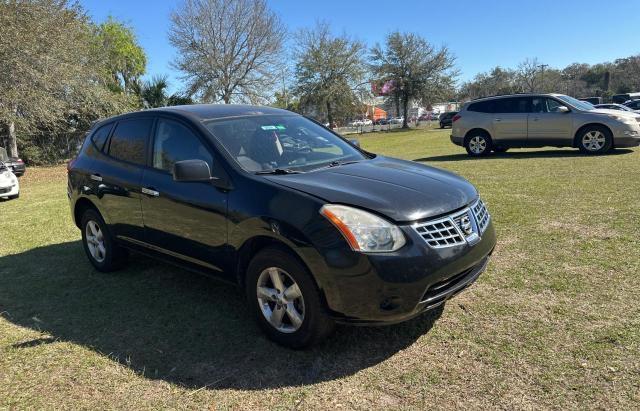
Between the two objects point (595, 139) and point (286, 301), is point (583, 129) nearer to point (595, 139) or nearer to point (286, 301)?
point (595, 139)

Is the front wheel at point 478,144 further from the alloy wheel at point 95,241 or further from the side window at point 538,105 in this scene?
the alloy wheel at point 95,241

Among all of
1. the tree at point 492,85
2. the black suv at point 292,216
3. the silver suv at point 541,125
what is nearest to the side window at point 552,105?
the silver suv at point 541,125

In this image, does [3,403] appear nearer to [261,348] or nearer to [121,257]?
[261,348]

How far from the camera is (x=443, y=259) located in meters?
2.96

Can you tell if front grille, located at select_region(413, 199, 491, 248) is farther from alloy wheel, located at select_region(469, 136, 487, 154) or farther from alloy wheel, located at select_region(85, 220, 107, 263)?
alloy wheel, located at select_region(469, 136, 487, 154)

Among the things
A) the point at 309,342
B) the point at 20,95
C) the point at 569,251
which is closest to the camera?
the point at 309,342

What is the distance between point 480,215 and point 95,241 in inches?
157

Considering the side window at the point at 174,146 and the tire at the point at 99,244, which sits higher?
the side window at the point at 174,146

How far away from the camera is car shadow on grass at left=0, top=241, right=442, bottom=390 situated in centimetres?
310

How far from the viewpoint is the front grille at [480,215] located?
11.2 feet

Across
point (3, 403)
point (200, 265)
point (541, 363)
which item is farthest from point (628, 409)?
point (3, 403)

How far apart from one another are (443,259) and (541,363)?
2.81 ft

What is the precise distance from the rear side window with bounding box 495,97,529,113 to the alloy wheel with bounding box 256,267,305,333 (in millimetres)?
11668

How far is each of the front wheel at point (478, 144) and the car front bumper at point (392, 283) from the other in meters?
11.5
